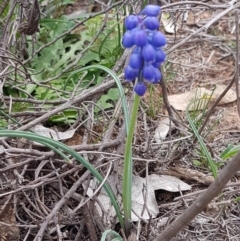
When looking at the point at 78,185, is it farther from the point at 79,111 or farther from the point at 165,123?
the point at 165,123

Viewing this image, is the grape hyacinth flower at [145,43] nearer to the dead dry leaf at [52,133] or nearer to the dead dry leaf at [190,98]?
the dead dry leaf at [52,133]

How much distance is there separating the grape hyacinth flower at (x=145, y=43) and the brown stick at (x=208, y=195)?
270 millimetres

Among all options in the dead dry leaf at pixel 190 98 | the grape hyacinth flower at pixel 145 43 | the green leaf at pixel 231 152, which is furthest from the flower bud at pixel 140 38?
the dead dry leaf at pixel 190 98

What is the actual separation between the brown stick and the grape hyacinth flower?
0.27 metres

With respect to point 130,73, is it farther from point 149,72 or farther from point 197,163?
point 197,163

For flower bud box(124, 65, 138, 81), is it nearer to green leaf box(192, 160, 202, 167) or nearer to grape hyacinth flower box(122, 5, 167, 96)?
grape hyacinth flower box(122, 5, 167, 96)

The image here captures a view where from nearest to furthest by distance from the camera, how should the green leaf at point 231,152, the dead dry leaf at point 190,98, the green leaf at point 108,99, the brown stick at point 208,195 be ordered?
the brown stick at point 208,195
the green leaf at point 231,152
the green leaf at point 108,99
the dead dry leaf at point 190,98

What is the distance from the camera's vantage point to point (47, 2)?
279 cm

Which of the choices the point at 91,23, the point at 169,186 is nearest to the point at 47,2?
the point at 91,23

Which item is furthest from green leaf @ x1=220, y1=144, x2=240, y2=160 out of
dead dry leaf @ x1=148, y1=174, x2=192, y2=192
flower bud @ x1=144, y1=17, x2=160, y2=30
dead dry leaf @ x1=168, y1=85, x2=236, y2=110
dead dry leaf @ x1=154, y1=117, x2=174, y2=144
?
flower bud @ x1=144, y1=17, x2=160, y2=30

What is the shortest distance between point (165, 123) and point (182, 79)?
1.87 ft

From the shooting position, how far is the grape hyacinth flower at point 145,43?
1.28m

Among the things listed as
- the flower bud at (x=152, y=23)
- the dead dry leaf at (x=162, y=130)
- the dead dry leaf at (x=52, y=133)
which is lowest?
the dead dry leaf at (x=162, y=130)

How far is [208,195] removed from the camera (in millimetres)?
1294
